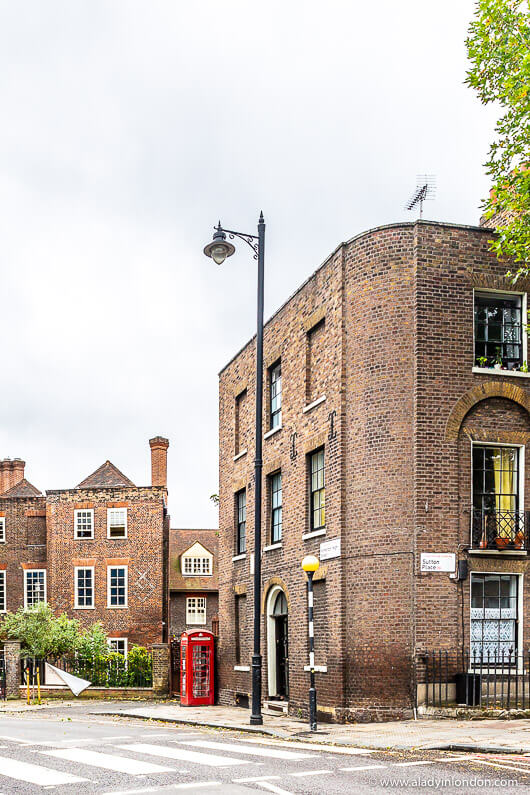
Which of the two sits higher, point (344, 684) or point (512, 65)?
point (512, 65)

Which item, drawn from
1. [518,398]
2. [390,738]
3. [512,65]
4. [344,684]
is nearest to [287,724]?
[344,684]

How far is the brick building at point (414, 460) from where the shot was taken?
19.3 m

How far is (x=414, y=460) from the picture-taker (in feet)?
64.4

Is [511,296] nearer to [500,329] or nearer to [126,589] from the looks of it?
[500,329]

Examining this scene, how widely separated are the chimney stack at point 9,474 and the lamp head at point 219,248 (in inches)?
1397

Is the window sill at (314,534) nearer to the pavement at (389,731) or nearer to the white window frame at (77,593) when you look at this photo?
the pavement at (389,731)

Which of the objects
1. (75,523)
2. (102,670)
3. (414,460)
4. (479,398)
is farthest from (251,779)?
(75,523)

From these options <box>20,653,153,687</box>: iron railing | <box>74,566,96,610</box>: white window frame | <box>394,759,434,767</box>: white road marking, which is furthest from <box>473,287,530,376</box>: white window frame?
<box>74,566,96,610</box>: white window frame

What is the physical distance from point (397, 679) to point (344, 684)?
4.02 feet

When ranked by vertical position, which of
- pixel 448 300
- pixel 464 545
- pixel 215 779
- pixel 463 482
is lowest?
pixel 215 779

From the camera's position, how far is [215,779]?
10.7m

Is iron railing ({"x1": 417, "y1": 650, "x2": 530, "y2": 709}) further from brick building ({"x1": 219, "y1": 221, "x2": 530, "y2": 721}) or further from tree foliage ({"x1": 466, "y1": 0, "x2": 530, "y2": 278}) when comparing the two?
tree foliage ({"x1": 466, "y1": 0, "x2": 530, "y2": 278})

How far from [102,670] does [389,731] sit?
21718mm

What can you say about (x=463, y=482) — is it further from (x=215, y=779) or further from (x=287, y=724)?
(x=215, y=779)
